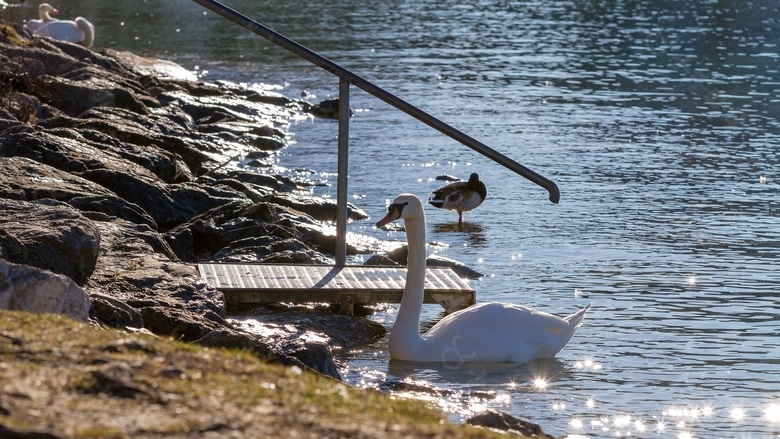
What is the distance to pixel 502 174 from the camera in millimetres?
21531

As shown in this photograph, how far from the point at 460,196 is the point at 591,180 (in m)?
3.61

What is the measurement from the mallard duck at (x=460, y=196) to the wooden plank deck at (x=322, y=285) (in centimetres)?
585

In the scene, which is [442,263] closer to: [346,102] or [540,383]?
[346,102]

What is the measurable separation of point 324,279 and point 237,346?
299 centimetres

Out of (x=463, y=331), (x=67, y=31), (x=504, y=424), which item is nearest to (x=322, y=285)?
(x=463, y=331)

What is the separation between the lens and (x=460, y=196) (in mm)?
17922

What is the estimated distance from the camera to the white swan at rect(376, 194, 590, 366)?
10258mm

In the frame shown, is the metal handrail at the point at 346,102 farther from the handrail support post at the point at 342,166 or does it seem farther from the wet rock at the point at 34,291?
Answer: the wet rock at the point at 34,291

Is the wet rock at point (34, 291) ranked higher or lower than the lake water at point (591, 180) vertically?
higher

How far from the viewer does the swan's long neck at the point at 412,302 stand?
10.2 metres

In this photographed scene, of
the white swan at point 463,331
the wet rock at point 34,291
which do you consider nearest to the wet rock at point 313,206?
the white swan at point 463,331

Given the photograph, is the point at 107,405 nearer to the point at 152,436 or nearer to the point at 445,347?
the point at 152,436

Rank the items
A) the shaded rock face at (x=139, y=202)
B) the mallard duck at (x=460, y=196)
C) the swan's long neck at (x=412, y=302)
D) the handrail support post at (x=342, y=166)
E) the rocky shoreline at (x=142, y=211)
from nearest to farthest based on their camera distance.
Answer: the rocky shoreline at (x=142, y=211), the shaded rock face at (x=139, y=202), the swan's long neck at (x=412, y=302), the handrail support post at (x=342, y=166), the mallard duck at (x=460, y=196)

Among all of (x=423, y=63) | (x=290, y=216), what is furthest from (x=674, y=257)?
(x=423, y=63)
